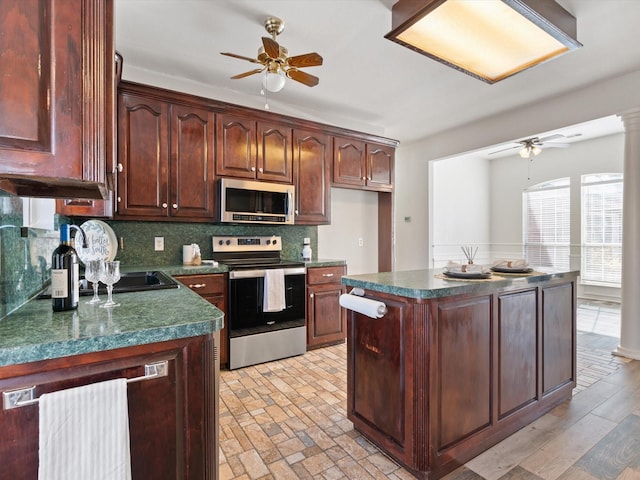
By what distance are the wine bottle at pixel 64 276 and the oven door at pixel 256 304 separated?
1786 mm

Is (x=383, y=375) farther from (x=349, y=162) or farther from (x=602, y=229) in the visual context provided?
(x=602, y=229)

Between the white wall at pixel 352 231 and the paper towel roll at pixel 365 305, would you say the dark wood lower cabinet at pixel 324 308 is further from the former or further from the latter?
the paper towel roll at pixel 365 305

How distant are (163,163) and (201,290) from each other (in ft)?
3.91

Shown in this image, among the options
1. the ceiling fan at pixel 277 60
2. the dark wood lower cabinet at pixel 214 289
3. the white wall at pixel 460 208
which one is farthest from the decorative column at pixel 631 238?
the dark wood lower cabinet at pixel 214 289

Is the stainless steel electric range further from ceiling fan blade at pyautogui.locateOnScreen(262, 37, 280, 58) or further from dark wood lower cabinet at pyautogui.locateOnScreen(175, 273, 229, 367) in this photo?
ceiling fan blade at pyautogui.locateOnScreen(262, 37, 280, 58)

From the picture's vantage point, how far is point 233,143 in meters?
3.29

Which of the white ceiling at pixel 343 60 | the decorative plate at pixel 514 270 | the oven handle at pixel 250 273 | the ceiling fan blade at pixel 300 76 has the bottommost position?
the oven handle at pixel 250 273

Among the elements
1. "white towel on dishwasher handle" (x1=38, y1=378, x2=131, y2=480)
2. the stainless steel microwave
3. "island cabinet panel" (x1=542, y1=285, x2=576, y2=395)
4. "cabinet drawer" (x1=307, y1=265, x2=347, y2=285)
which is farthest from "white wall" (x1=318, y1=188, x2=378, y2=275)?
"white towel on dishwasher handle" (x1=38, y1=378, x2=131, y2=480)

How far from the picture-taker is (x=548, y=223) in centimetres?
647

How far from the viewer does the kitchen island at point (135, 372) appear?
817 millimetres

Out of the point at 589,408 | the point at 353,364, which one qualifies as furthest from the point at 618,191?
the point at 353,364

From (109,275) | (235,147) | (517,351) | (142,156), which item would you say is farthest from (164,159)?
(517,351)

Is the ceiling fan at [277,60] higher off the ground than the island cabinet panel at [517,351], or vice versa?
the ceiling fan at [277,60]

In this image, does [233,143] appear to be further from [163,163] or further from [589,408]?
[589,408]
